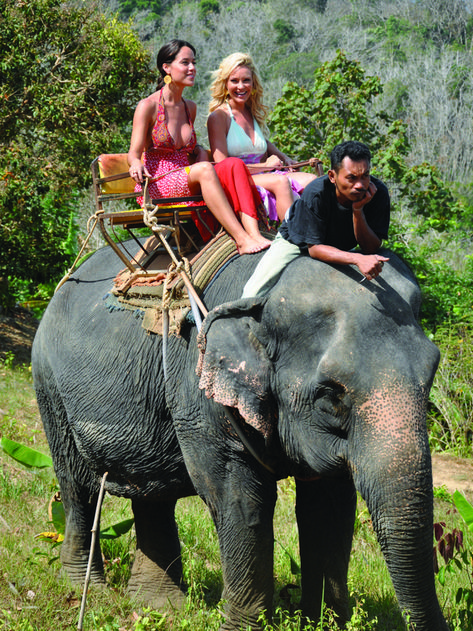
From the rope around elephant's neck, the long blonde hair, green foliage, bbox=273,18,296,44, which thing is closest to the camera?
the rope around elephant's neck

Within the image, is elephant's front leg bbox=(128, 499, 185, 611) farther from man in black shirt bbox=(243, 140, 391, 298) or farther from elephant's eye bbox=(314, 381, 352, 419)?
elephant's eye bbox=(314, 381, 352, 419)

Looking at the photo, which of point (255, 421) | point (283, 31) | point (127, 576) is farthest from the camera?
point (283, 31)

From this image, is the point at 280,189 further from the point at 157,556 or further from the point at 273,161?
the point at 157,556

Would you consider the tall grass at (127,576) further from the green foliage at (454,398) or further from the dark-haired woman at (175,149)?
the green foliage at (454,398)

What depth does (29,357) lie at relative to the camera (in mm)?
11672

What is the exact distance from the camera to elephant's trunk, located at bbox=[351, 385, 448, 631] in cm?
244

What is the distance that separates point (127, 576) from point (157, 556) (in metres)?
0.46

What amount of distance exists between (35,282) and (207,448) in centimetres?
798

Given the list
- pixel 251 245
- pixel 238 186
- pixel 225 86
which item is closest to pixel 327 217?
pixel 251 245

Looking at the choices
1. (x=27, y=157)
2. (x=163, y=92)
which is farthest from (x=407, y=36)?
(x=163, y=92)

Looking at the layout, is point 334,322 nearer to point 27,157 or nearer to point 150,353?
point 150,353

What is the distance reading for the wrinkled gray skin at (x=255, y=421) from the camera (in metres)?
2.52

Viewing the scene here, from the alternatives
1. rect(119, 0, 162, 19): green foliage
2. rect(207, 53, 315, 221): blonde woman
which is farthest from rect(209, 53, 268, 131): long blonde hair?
rect(119, 0, 162, 19): green foliage

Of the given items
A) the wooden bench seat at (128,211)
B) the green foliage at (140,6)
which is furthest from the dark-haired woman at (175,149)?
the green foliage at (140,6)
